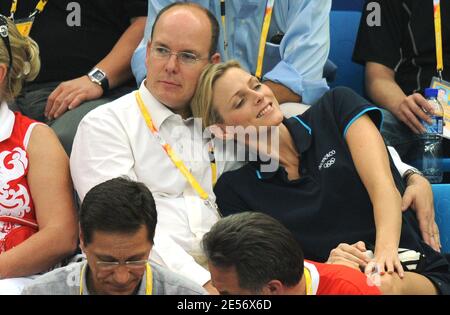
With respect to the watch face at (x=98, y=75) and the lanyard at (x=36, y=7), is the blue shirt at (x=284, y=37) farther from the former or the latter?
the lanyard at (x=36, y=7)

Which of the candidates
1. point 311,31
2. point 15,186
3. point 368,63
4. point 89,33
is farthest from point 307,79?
point 15,186

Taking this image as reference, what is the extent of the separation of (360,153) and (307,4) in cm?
94

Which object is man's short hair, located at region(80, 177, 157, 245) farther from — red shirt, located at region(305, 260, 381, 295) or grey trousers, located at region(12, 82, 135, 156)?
grey trousers, located at region(12, 82, 135, 156)

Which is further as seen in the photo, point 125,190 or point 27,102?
point 27,102

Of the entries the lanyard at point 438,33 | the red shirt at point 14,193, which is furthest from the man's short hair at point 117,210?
the lanyard at point 438,33

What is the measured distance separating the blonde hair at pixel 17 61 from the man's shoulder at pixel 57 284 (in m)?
0.91

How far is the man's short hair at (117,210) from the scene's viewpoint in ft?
6.99

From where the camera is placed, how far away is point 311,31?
3484mm

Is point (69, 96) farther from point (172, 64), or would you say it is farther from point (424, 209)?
point (424, 209)

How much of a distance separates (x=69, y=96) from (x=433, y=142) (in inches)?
57.6

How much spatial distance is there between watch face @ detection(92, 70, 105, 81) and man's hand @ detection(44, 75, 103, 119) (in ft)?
0.14

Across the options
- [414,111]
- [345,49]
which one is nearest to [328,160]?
[414,111]
